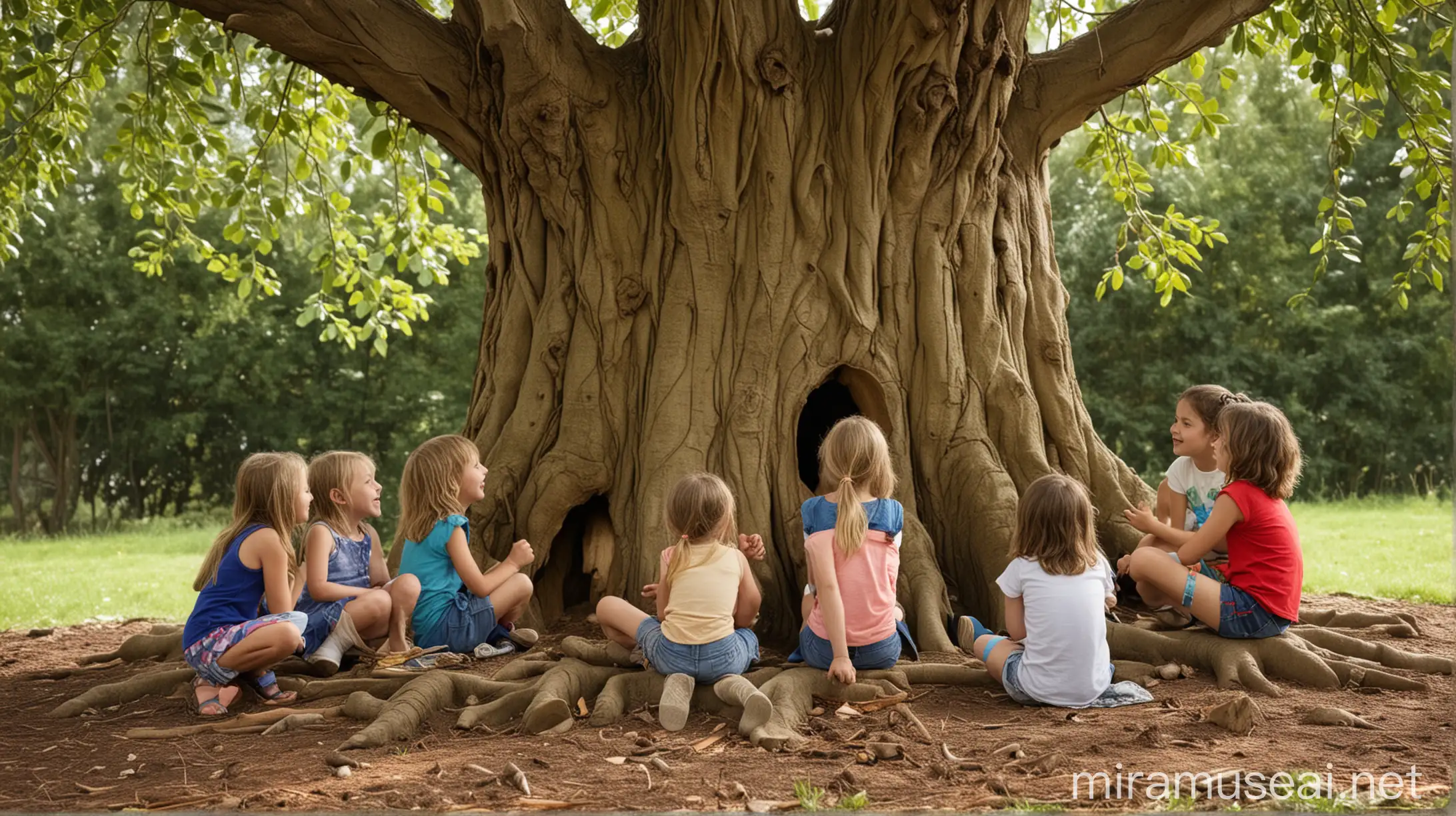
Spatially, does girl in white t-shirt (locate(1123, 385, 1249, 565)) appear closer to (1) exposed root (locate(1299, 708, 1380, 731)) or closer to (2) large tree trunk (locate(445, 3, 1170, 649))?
(2) large tree trunk (locate(445, 3, 1170, 649))

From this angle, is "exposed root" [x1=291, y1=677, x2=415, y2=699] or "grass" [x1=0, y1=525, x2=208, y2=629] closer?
"exposed root" [x1=291, y1=677, x2=415, y2=699]

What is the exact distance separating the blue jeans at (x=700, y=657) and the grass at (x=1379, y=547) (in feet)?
18.7

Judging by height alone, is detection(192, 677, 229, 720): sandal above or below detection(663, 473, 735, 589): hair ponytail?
below

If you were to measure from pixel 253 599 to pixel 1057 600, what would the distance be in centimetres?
341

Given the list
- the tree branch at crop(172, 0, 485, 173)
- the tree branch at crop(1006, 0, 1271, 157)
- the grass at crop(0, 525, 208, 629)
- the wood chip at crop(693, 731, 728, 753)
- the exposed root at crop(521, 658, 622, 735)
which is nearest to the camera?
the wood chip at crop(693, 731, 728, 753)

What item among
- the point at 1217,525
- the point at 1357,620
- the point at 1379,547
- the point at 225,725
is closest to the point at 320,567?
the point at 225,725

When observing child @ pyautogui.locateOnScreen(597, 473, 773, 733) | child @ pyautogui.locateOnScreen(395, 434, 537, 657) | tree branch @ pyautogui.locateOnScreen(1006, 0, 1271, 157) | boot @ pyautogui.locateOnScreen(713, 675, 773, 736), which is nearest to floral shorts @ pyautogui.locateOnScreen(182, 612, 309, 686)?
child @ pyautogui.locateOnScreen(395, 434, 537, 657)

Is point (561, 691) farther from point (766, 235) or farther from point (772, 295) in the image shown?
point (766, 235)

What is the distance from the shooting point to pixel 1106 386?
69.9ft

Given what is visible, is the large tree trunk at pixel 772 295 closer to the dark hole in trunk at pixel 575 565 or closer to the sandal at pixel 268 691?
the dark hole in trunk at pixel 575 565

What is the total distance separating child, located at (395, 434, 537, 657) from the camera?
5.55 m

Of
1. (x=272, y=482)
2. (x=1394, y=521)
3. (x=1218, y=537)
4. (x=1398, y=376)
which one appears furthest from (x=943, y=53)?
(x=1398, y=376)

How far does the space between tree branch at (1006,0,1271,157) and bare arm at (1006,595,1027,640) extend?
3.19 metres

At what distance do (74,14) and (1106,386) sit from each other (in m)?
17.8
